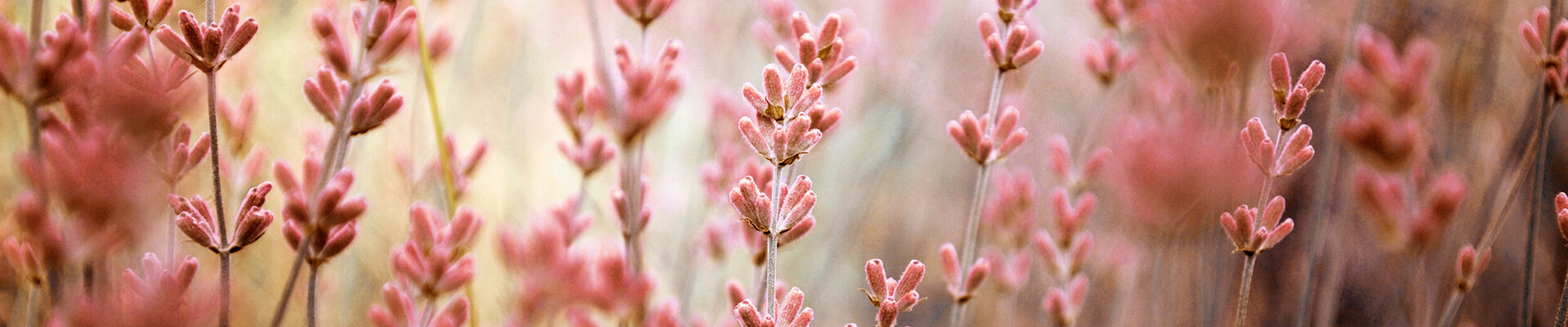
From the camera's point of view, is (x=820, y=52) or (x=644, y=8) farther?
(x=644, y=8)

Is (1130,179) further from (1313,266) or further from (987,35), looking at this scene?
(1313,266)

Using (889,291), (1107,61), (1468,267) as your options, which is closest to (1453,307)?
(1468,267)

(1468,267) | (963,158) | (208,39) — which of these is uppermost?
(208,39)

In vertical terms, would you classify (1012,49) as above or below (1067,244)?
above

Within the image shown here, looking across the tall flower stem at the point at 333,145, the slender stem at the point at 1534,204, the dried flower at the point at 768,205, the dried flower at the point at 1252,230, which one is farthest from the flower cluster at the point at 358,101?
the slender stem at the point at 1534,204

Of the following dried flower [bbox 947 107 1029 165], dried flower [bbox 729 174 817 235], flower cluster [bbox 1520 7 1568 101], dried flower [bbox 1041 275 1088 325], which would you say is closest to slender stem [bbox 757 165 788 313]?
dried flower [bbox 729 174 817 235]

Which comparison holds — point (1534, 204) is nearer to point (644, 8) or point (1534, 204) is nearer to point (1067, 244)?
point (1067, 244)

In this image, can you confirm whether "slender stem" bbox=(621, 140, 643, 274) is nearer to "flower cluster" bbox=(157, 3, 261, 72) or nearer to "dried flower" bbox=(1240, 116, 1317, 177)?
"flower cluster" bbox=(157, 3, 261, 72)
